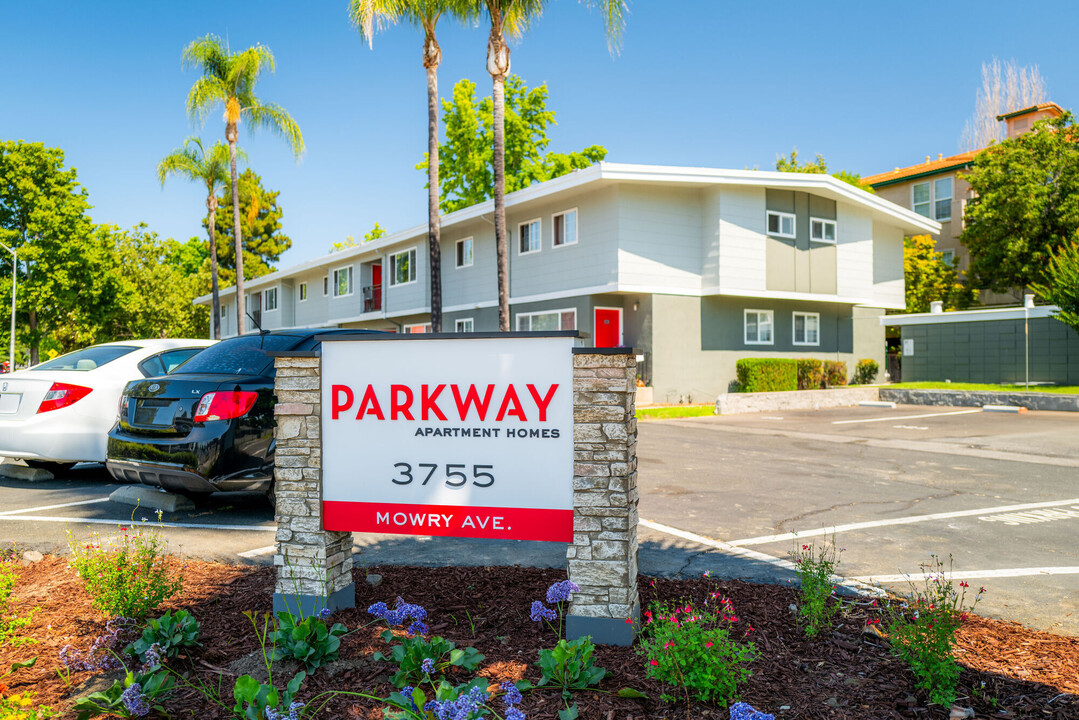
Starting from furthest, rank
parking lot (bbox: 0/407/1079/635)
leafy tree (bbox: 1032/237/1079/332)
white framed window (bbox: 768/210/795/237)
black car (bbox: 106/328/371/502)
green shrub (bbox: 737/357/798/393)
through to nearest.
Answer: white framed window (bbox: 768/210/795/237) < green shrub (bbox: 737/357/798/393) < leafy tree (bbox: 1032/237/1079/332) < black car (bbox: 106/328/371/502) < parking lot (bbox: 0/407/1079/635)

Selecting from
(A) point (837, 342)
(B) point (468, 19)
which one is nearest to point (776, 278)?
(A) point (837, 342)

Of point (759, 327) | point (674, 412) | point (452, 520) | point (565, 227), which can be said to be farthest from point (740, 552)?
point (759, 327)

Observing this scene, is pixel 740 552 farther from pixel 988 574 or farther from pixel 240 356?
pixel 240 356

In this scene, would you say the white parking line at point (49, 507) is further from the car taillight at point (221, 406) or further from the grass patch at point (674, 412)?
the grass patch at point (674, 412)

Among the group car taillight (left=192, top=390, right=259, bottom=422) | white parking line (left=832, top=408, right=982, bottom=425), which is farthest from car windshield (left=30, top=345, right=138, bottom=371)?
white parking line (left=832, top=408, right=982, bottom=425)

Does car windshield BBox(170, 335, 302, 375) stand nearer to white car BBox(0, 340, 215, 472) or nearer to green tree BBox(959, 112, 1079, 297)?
white car BBox(0, 340, 215, 472)

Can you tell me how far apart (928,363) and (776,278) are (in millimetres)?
9512

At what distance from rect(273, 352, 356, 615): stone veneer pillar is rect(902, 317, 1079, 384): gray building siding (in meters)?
28.1

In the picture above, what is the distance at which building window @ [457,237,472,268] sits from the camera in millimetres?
28172

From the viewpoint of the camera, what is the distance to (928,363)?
2925 centimetres

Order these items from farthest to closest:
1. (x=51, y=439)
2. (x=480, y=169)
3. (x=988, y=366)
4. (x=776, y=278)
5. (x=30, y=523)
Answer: (x=480, y=169) → (x=988, y=366) → (x=776, y=278) → (x=51, y=439) → (x=30, y=523)

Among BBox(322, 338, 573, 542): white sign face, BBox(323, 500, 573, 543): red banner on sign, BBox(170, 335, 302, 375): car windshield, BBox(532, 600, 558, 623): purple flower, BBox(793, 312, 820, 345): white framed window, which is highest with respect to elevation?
BBox(793, 312, 820, 345): white framed window

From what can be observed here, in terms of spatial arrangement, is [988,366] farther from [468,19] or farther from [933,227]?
[468,19]

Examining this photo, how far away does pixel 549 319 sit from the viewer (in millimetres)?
24828
